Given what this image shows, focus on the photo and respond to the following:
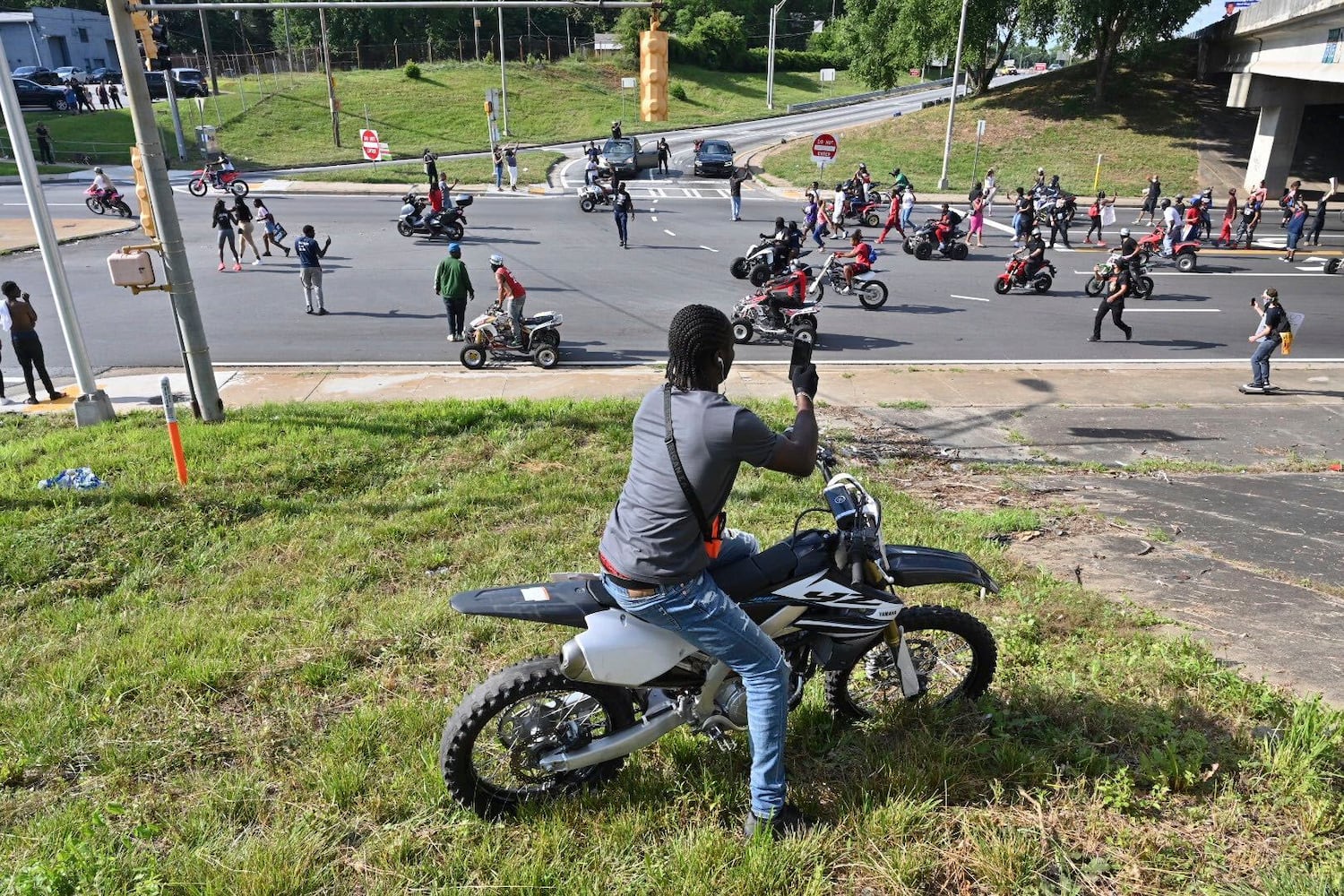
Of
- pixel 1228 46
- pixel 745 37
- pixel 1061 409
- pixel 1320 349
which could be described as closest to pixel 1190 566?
pixel 1061 409

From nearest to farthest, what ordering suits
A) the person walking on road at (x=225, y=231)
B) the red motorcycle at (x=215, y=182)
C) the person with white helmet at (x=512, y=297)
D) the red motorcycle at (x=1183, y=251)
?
the person with white helmet at (x=512, y=297), the person walking on road at (x=225, y=231), the red motorcycle at (x=1183, y=251), the red motorcycle at (x=215, y=182)

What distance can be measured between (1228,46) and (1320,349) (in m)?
31.8

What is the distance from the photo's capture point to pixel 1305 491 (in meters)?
9.02

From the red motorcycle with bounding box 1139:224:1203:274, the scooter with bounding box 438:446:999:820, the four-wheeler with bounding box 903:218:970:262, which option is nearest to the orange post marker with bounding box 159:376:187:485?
the scooter with bounding box 438:446:999:820

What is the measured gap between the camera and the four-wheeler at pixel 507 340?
14016mm

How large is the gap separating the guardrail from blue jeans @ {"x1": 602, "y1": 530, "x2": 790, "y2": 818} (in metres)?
60.8

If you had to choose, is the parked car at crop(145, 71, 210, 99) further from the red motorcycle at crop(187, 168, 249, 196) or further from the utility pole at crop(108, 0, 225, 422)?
the utility pole at crop(108, 0, 225, 422)

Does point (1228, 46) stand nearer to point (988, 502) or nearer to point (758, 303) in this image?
point (758, 303)

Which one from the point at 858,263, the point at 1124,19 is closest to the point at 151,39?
the point at 858,263

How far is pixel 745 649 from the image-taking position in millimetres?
3471

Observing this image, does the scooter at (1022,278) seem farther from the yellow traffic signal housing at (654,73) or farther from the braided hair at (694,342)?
the braided hair at (694,342)

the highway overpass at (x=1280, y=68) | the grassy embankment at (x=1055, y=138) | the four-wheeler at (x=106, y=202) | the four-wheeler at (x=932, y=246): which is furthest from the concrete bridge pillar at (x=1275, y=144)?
the four-wheeler at (x=106, y=202)

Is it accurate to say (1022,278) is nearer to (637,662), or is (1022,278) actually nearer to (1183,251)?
(1183,251)

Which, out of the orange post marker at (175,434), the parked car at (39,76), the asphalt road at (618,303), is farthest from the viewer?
the parked car at (39,76)
